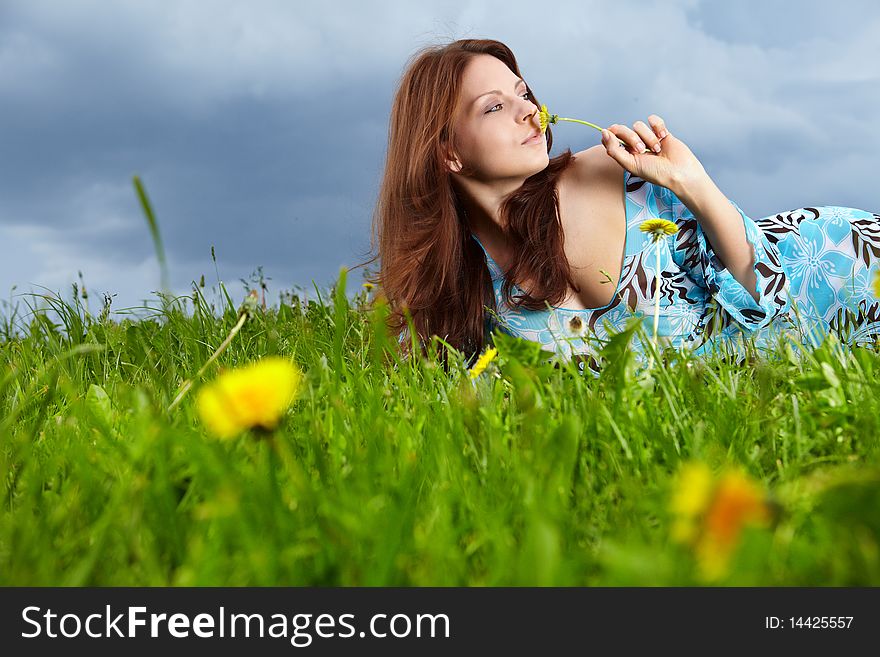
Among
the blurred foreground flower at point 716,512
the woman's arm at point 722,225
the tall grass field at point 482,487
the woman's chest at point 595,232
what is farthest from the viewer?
the woman's chest at point 595,232

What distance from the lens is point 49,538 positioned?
946mm

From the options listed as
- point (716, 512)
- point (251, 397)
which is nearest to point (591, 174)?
point (251, 397)

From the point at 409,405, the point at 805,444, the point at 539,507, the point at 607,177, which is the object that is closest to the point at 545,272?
the point at 607,177

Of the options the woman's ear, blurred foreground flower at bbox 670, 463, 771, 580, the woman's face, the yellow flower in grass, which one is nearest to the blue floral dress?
the woman's face

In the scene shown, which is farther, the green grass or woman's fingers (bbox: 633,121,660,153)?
woman's fingers (bbox: 633,121,660,153)

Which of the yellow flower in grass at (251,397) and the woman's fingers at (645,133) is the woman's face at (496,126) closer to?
the woman's fingers at (645,133)

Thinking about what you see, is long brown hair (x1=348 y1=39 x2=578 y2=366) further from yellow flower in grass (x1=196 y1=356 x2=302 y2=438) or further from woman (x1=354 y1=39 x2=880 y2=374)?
yellow flower in grass (x1=196 y1=356 x2=302 y2=438)

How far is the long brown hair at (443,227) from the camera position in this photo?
3.14m

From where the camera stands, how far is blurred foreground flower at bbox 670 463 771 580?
1.92ft

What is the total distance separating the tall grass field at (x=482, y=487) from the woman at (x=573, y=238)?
1209 millimetres

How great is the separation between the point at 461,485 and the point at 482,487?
52 mm

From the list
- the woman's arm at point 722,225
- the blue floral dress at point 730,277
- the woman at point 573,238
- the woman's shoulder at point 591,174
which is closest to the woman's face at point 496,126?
the woman at point 573,238

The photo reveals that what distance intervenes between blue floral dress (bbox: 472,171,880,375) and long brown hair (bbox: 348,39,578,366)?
0.20 m
